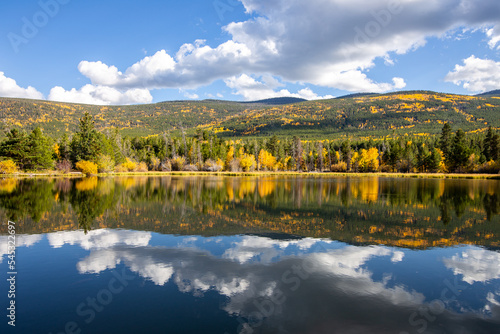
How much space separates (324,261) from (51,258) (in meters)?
12.0

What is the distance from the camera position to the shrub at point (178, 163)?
110062 mm

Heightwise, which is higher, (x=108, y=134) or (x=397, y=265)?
(x=108, y=134)

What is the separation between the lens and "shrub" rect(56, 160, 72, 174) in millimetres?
80750

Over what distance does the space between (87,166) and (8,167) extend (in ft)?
53.0

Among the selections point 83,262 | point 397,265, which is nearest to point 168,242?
point 83,262

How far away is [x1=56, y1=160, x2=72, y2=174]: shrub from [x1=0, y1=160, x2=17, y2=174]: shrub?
10.5 m

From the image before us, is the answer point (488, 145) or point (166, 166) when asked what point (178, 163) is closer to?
point (166, 166)

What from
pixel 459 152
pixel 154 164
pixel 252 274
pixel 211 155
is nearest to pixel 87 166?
pixel 154 164

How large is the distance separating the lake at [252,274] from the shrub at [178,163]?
3430 inches

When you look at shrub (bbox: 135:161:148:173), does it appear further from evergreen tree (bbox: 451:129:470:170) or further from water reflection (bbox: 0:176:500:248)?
evergreen tree (bbox: 451:129:470:170)

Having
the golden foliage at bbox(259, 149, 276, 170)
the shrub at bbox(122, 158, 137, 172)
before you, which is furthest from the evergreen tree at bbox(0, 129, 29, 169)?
the golden foliage at bbox(259, 149, 276, 170)

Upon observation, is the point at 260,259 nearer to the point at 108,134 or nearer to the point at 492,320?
the point at 492,320

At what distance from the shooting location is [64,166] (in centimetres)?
8194

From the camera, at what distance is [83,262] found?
13.1m
